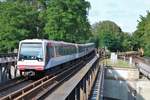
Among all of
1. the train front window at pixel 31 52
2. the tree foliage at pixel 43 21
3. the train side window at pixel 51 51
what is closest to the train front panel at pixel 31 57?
the train front window at pixel 31 52

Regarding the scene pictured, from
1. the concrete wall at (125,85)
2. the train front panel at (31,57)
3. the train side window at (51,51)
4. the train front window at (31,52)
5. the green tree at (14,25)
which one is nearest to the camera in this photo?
the train front panel at (31,57)

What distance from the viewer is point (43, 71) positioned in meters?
29.4

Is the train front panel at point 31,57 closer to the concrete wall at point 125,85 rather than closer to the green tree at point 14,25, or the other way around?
the concrete wall at point 125,85

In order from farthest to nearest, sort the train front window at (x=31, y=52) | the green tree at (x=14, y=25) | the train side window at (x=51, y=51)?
the green tree at (x=14, y=25), the train side window at (x=51, y=51), the train front window at (x=31, y=52)

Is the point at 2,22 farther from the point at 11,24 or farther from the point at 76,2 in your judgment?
the point at 76,2

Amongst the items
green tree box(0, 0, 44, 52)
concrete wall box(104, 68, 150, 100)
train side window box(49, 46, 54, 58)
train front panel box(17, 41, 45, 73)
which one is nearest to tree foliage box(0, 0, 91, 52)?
green tree box(0, 0, 44, 52)

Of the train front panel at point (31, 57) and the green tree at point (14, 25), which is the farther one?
the green tree at point (14, 25)

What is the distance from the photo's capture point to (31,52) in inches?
1154

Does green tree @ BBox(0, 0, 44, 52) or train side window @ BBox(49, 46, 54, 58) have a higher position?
green tree @ BBox(0, 0, 44, 52)

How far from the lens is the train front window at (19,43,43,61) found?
29094 millimetres

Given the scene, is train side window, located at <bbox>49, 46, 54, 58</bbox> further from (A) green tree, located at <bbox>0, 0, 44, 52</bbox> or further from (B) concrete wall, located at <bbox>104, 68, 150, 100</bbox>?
(A) green tree, located at <bbox>0, 0, 44, 52</bbox>

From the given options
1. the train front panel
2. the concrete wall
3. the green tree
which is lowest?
the concrete wall

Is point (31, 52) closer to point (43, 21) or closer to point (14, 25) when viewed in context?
point (14, 25)

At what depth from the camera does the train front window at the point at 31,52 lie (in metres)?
29.1
